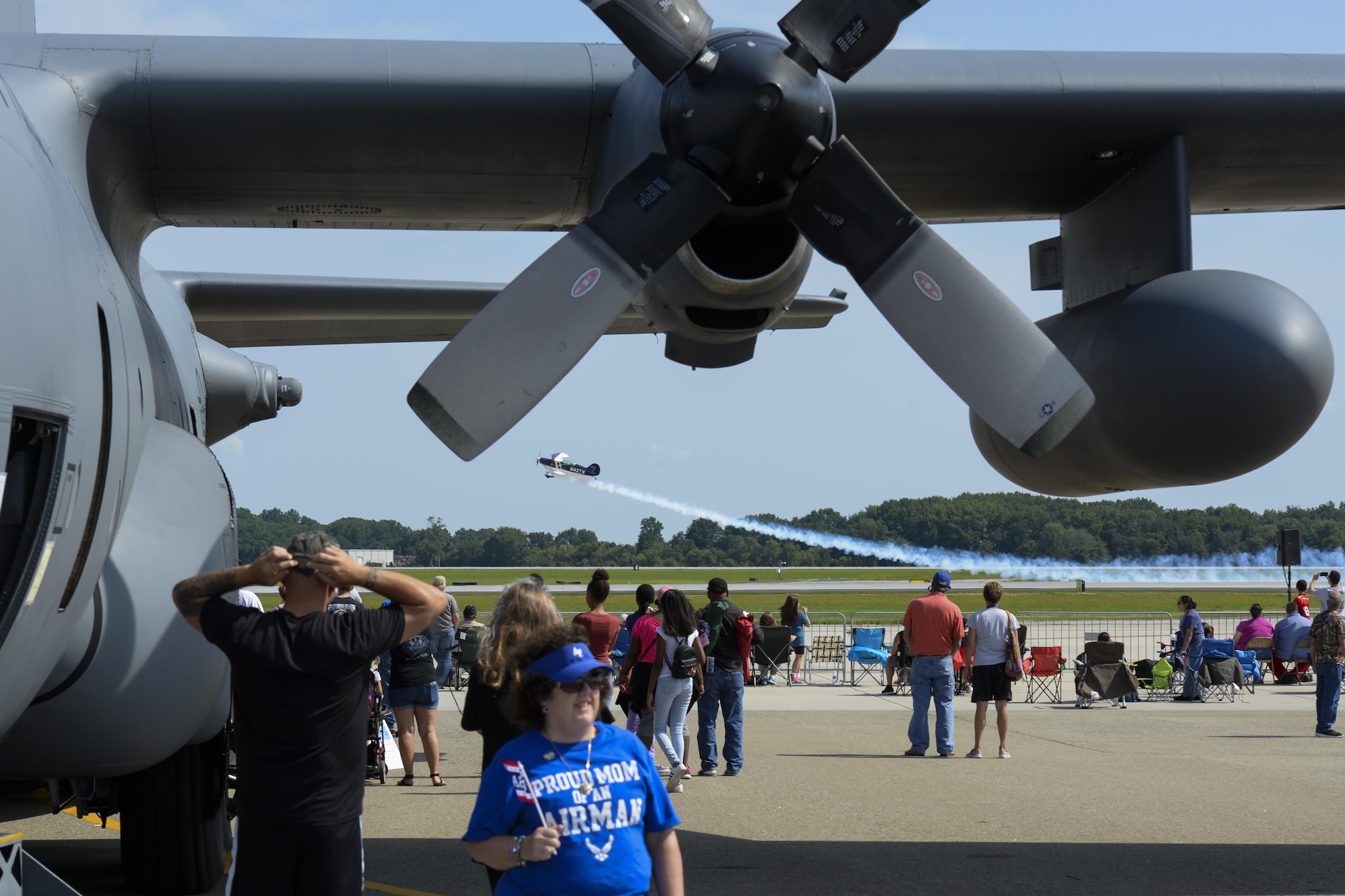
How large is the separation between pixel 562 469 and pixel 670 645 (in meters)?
68.8

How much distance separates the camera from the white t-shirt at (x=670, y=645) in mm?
9281

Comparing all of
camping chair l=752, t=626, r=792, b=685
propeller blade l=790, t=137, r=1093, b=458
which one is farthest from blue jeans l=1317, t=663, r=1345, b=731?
propeller blade l=790, t=137, r=1093, b=458

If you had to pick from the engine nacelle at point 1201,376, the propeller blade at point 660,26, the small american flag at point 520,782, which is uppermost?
the propeller blade at point 660,26

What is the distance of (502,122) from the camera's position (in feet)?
22.0

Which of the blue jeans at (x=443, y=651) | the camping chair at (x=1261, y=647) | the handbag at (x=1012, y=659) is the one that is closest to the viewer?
the handbag at (x=1012, y=659)

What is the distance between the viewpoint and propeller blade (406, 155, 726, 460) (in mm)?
5742

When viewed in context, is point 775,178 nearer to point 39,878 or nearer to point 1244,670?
point 39,878

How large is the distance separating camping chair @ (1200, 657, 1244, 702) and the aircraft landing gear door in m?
15.6

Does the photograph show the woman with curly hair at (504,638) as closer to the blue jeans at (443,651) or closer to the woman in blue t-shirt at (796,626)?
the blue jeans at (443,651)

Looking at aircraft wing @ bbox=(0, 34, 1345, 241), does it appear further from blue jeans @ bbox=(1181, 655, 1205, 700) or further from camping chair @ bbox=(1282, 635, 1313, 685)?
camping chair @ bbox=(1282, 635, 1313, 685)

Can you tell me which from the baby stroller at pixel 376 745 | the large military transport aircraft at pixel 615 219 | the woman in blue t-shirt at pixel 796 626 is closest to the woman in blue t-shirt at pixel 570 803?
the large military transport aircraft at pixel 615 219

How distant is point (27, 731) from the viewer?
5.16 meters

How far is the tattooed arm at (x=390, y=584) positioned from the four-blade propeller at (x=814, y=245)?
1771 millimetres

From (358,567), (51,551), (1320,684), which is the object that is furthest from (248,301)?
(1320,684)
